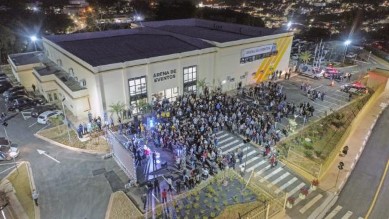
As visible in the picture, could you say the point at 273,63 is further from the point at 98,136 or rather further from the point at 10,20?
the point at 10,20

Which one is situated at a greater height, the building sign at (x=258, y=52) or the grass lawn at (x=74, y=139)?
the building sign at (x=258, y=52)

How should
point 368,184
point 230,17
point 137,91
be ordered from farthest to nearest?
point 230,17 < point 137,91 < point 368,184

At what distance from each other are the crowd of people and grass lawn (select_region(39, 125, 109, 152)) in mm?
2906

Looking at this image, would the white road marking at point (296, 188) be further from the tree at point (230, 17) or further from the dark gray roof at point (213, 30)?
the tree at point (230, 17)

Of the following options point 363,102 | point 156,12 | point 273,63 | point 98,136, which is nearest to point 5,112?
point 98,136

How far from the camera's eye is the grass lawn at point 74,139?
1085 inches

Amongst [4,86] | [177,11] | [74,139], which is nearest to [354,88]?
[74,139]

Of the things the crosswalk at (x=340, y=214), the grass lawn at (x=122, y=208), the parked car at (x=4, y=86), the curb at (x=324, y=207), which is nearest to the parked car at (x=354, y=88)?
the curb at (x=324, y=207)

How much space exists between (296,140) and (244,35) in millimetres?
24503

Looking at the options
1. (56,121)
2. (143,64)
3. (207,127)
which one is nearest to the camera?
(207,127)

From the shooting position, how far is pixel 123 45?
39500 millimetres

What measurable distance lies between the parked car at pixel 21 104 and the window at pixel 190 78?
19245mm

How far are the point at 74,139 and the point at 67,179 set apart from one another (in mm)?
6644

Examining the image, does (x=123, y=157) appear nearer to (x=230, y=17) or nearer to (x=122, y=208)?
(x=122, y=208)
